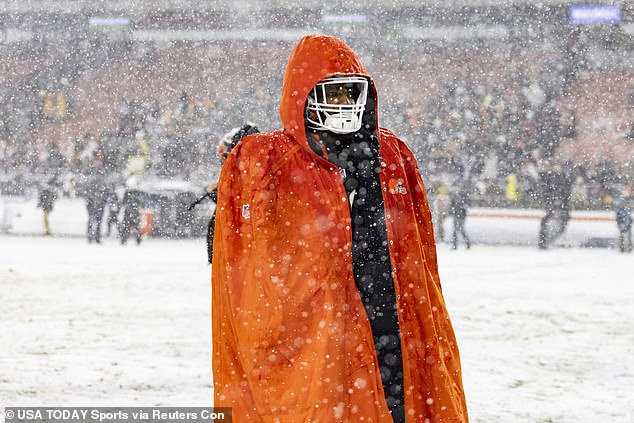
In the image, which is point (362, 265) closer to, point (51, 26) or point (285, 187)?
point (285, 187)

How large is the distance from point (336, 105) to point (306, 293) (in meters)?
0.48

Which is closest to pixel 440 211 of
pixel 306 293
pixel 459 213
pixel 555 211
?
pixel 459 213

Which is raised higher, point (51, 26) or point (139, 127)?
point (51, 26)

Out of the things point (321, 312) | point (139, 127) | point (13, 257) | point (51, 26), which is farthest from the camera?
point (51, 26)

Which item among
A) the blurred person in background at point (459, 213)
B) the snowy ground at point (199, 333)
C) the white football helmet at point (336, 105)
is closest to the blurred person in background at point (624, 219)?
the snowy ground at point (199, 333)

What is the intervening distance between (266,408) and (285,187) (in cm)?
53

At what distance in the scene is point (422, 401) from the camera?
223 centimetres

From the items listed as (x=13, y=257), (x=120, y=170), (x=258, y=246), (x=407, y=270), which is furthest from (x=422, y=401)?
(x=120, y=170)

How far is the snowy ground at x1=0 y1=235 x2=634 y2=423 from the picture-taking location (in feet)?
15.9

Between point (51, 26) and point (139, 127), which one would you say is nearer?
point (139, 127)

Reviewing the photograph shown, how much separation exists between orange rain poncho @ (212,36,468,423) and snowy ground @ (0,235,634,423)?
7.74ft

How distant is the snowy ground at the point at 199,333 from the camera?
485 cm

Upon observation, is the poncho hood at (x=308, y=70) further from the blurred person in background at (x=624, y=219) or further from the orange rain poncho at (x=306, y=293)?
the blurred person in background at (x=624, y=219)

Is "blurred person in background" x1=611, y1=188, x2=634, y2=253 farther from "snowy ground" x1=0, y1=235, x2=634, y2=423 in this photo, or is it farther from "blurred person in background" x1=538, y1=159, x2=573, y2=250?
"snowy ground" x1=0, y1=235, x2=634, y2=423
